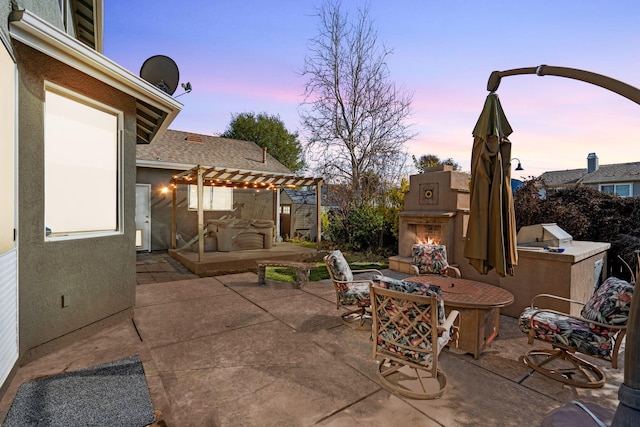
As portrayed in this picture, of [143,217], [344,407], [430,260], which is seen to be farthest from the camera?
[143,217]

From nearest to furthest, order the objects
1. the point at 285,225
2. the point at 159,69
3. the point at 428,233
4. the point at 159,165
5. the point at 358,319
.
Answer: the point at 358,319, the point at 159,69, the point at 428,233, the point at 159,165, the point at 285,225

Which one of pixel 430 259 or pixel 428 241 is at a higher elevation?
pixel 428 241

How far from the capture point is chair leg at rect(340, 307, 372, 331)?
483cm

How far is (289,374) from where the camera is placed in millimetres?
3438

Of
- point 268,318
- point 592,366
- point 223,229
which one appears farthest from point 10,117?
point 223,229

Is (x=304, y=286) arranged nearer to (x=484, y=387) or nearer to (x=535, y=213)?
(x=484, y=387)

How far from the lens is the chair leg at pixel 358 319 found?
483 cm

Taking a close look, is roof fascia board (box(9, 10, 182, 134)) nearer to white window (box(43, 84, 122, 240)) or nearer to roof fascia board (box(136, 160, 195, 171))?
white window (box(43, 84, 122, 240))

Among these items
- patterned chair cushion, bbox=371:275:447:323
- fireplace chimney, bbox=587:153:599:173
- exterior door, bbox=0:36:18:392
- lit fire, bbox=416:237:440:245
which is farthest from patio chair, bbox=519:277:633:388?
fireplace chimney, bbox=587:153:599:173

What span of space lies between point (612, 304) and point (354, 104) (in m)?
12.5

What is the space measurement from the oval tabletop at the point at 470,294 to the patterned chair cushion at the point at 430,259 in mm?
1398

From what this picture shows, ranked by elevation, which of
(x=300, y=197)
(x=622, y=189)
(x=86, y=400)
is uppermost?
(x=622, y=189)

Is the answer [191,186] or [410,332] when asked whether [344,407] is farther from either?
[191,186]

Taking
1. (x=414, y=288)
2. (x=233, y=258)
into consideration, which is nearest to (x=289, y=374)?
(x=414, y=288)
